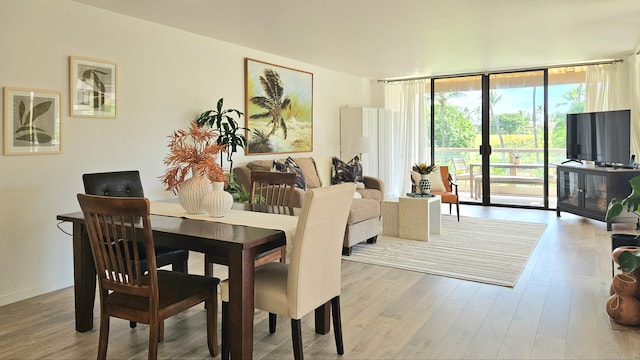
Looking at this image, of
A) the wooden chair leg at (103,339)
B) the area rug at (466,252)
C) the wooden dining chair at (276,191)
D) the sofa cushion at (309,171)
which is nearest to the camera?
the wooden chair leg at (103,339)

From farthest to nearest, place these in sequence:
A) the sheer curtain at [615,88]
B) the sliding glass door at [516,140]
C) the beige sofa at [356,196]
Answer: the sliding glass door at [516,140] → the sheer curtain at [615,88] → the beige sofa at [356,196]

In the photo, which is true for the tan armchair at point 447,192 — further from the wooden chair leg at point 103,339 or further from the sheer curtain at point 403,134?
the wooden chair leg at point 103,339

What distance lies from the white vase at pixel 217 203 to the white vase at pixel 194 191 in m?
0.06

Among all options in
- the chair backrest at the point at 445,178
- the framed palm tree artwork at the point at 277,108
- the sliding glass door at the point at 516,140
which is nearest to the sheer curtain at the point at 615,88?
the sliding glass door at the point at 516,140

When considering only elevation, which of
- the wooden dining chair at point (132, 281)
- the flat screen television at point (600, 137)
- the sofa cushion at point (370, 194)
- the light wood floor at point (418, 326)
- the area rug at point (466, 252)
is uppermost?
the flat screen television at point (600, 137)

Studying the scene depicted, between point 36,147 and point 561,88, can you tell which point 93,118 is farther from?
point 561,88

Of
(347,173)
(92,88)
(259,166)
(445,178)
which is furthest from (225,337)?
(445,178)

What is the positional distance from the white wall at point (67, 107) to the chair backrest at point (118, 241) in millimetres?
1700

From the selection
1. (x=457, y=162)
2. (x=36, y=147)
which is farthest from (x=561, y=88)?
(x=36, y=147)

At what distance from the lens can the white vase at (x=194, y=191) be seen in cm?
271

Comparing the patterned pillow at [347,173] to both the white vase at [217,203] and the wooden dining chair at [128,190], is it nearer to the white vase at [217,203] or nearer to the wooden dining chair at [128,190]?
the wooden dining chair at [128,190]

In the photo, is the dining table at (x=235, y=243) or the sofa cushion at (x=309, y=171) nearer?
the dining table at (x=235, y=243)

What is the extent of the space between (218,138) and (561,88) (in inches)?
220

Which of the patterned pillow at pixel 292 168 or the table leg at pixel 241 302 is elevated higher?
the patterned pillow at pixel 292 168
